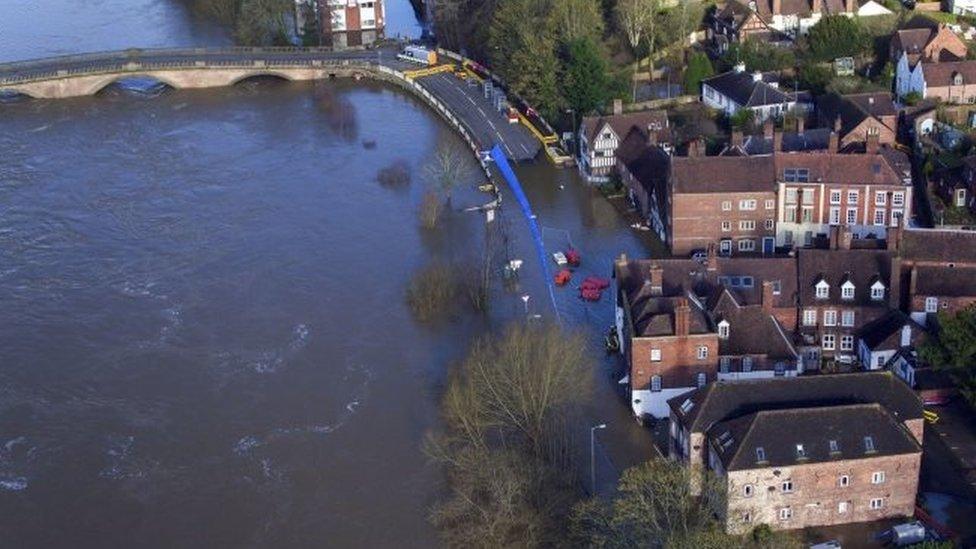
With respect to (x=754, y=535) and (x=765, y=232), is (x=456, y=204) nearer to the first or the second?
(x=765, y=232)

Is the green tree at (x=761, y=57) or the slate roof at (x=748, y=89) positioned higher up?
the green tree at (x=761, y=57)

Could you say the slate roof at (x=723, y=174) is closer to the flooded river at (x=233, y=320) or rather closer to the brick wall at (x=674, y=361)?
the flooded river at (x=233, y=320)

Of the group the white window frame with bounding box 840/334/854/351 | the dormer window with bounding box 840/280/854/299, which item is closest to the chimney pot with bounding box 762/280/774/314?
the dormer window with bounding box 840/280/854/299

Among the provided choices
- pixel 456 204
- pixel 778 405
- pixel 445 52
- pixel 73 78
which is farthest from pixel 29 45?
pixel 778 405

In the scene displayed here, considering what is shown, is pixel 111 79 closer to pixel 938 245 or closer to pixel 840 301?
pixel 840 301

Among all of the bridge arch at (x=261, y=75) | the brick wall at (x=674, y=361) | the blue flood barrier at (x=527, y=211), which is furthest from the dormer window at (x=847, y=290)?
the bridge arch at (x=261, y=75)

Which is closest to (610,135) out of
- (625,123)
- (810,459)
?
(625,123)
